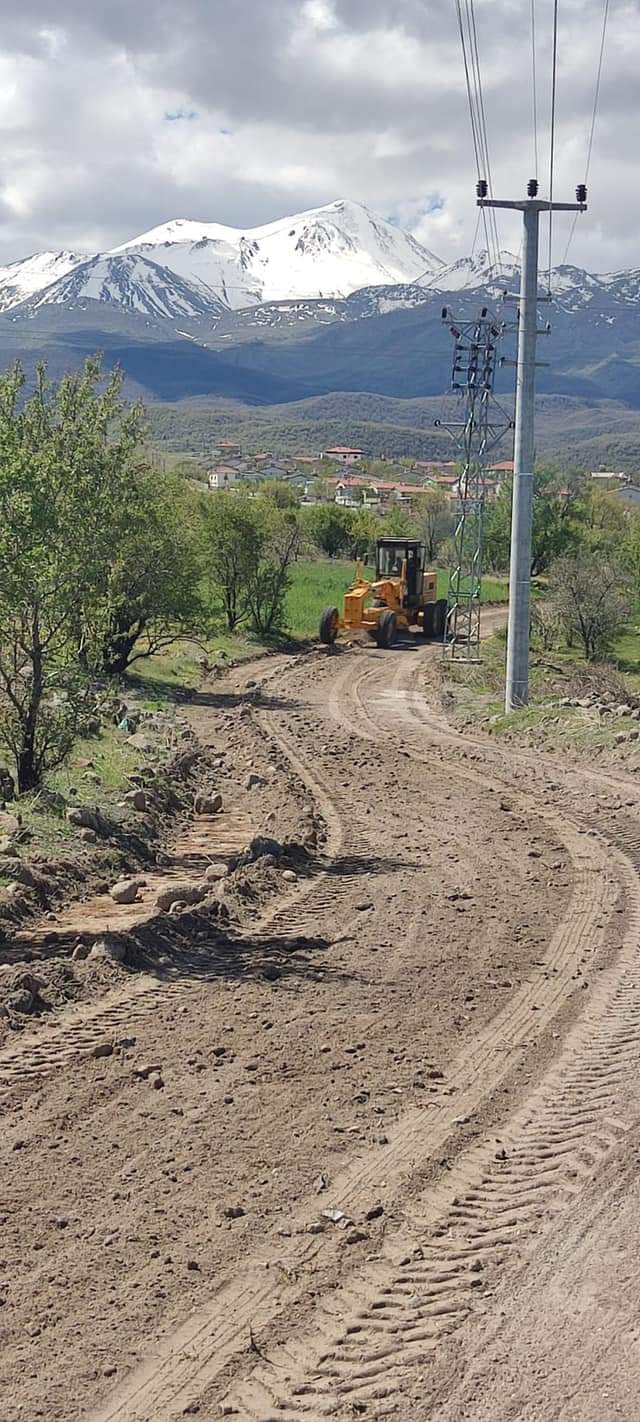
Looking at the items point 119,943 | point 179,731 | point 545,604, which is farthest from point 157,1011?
point 545,604

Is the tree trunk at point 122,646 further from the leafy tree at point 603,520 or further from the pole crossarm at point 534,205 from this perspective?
the leafy tree at point 603,520

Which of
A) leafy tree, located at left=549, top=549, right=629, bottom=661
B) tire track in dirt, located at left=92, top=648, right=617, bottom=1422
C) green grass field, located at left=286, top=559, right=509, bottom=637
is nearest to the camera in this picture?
tire track in dirt, located at left=92, top=648, right=617, bottom=1422

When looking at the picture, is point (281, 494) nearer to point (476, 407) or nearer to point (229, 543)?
point (229, 543)

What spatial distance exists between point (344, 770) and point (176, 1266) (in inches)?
546

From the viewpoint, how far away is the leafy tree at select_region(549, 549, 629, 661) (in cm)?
4091

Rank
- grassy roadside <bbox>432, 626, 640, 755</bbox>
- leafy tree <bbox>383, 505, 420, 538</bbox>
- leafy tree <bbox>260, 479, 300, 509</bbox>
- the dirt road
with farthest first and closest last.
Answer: leafy tree <bbox>260, 479, 300, 509</bbox>
leafy tree <bbox>383, 505, 420, 538</bbox>
grassy roadside <bbox>432, 626, 640, 755</bbox>
the dirt road

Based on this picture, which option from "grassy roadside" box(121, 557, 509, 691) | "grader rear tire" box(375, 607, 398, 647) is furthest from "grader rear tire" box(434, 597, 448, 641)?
"grassy roadside" box(121, 557, 509, 691)

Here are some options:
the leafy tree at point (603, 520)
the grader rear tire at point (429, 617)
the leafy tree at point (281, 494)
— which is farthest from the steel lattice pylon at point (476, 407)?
the leafy tree at point (281, 494)

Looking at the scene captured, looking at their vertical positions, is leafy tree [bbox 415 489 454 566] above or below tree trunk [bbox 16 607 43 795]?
above

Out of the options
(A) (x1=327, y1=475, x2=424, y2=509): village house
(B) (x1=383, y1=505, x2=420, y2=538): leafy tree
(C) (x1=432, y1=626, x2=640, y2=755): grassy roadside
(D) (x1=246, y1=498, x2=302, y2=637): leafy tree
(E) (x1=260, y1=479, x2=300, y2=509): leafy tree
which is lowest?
(C) (x1=432, y1=626, x2=640, y2=755): grassy roadside

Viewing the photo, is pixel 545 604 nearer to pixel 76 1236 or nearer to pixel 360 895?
pixel 360 895

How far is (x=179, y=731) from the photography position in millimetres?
23391

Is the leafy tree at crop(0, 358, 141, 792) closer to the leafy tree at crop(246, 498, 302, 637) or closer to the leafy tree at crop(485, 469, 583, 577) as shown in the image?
the leafy tree at crop(246, 498, 302, 637)

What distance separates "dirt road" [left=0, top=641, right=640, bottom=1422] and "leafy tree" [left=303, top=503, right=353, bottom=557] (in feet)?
205
